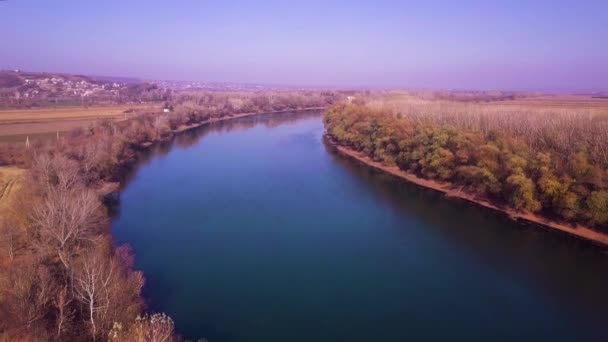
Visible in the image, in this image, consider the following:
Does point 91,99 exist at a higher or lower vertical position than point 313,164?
higher

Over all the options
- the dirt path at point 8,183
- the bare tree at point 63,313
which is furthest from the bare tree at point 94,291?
the dirt path at point 8,183

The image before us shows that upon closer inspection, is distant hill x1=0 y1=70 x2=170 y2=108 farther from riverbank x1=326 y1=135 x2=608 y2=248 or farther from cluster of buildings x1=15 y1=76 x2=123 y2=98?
riverbank x1=326 y1=135 x2=608 y2=248

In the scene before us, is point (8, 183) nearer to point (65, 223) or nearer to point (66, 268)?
point (65, 223)

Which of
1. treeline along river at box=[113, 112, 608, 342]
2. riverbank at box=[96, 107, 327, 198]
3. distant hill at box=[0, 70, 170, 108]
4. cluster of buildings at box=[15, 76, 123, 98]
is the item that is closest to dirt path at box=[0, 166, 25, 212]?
riverbank at box=[96, 107, 327, 198]

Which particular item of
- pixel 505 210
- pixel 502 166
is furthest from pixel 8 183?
pixel 502 166

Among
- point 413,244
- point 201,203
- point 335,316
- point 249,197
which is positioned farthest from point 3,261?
point 413,244

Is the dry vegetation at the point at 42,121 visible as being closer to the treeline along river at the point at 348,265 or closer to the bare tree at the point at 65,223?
the treeline along river at the point at 348,265

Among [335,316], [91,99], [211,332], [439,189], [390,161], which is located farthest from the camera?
[91,99]

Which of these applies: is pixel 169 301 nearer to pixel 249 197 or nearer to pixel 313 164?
pixel 249 197
